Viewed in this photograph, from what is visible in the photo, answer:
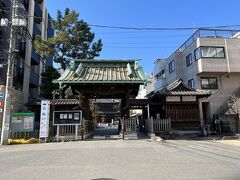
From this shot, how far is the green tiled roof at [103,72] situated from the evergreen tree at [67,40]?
22.9 ft

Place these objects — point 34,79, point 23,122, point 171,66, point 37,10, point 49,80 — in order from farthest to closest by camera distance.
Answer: point 171,66 < point 37,10 < point 34,79 < point 49,80 < point 23,122

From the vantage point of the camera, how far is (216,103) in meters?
30.2

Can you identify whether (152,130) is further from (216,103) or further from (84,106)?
(216,103)

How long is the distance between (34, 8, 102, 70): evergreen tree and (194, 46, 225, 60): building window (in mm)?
13650

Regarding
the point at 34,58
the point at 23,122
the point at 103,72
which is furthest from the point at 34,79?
the point at 103,72

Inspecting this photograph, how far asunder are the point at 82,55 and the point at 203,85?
16315 mm

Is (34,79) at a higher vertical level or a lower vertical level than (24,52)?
lower

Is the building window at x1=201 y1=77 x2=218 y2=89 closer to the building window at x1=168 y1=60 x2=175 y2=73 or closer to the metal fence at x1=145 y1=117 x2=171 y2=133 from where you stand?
the building window at x1=168 y1=60 x2=175 y2=73

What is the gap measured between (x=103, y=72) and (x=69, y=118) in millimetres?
4867

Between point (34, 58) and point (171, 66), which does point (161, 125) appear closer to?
point (171, 66)

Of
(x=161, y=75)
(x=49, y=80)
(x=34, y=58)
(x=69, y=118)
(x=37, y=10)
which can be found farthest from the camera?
(x=161, y=75)

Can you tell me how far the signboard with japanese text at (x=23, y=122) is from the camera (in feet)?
60.6

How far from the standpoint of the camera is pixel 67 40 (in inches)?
1046

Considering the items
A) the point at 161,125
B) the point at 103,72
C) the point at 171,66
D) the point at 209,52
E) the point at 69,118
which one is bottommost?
the point at 161,125
